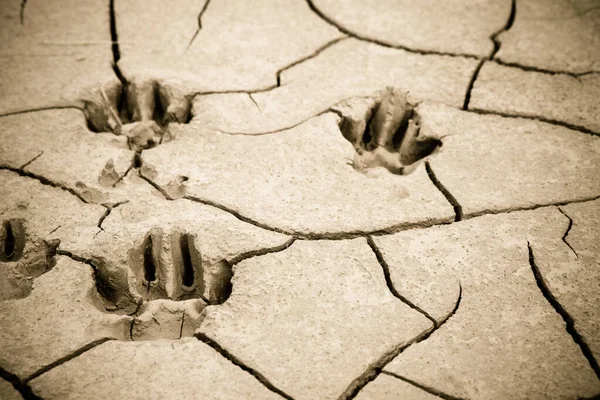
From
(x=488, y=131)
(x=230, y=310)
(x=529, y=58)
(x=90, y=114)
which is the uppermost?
(x=529, y=58)

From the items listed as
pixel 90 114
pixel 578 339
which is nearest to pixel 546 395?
pixel 578 339

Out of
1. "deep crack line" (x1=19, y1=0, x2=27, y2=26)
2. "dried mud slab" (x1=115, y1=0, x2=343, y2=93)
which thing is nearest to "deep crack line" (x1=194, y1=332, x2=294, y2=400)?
"dried mud slab" (x1=115, y1=0, x2=343, y2=93)

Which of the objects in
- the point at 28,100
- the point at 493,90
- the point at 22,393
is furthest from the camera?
the point at 493,90

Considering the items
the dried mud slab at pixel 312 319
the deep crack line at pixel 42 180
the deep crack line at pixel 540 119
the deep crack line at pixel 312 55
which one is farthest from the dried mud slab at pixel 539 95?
the deep crack line at pixel 42 180

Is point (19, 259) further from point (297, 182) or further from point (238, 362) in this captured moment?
point (297, 182)

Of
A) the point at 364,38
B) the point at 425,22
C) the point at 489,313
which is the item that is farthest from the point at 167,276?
the point at 425,22

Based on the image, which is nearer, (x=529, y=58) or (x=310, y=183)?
(x=310, y=183)

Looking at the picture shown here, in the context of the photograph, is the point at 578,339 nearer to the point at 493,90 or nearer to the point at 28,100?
the point at 493,90
